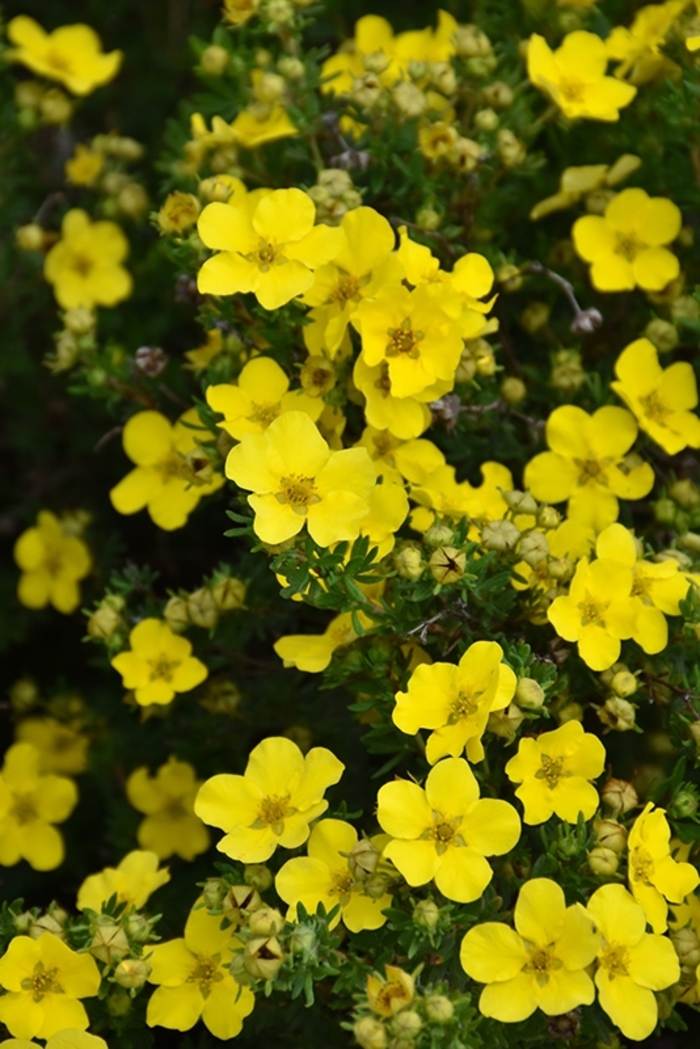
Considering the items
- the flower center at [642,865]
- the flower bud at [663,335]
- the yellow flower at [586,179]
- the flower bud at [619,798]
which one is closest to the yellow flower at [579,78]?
the yellow flower at [586,179]

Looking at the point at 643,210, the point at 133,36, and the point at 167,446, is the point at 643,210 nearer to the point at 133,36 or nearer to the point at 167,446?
the point at 167,446

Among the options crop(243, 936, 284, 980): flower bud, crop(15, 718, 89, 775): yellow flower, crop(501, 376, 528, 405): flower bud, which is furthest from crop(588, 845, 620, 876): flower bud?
crop(15, 718, 89, 775): yellow flower

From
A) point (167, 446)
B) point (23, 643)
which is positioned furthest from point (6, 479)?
point (167, 446)

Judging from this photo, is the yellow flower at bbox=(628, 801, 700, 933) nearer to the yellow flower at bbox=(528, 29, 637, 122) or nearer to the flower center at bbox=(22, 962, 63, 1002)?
the flower center at bbox=(22, 962, 63, 1002)

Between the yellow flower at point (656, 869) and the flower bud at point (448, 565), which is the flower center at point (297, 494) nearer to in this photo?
the flower bud at point (448, 565)

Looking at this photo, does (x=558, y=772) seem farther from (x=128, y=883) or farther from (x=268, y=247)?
(x=268, y=247)

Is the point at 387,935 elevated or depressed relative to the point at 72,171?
depressed
